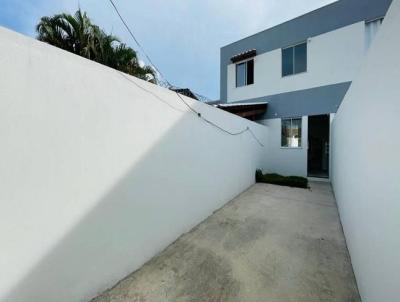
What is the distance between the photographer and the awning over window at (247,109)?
7281mm

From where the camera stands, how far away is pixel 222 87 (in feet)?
32.9

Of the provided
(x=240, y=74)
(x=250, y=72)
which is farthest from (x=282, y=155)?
(x=240, y=74)

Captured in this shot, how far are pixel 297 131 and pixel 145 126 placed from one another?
7082 mm

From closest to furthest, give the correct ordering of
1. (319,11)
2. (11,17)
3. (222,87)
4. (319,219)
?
1. (11,17)
2. (319,219)
3. (319,11)
4. (222,87)

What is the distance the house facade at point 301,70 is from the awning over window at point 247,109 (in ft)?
0.66

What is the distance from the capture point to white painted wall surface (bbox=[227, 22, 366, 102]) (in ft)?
21.6

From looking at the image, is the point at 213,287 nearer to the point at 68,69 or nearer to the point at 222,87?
the point at 68,69

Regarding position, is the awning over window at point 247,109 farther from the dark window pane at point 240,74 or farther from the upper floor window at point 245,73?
the dark window pane at point 240,74

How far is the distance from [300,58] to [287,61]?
18.3 inches

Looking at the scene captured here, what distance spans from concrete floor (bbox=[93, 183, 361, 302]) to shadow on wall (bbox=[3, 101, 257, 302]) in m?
0.20

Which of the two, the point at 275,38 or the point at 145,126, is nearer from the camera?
the point at 145,126

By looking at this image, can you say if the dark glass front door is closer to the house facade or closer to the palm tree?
the house facade

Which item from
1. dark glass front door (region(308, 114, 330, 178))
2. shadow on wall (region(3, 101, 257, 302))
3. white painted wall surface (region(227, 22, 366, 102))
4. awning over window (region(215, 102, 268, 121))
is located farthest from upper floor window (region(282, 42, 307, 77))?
shadow on wall (region(3, 101, 257, 302))

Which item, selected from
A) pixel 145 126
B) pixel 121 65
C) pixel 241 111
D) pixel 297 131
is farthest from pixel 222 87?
pixel 145 126
